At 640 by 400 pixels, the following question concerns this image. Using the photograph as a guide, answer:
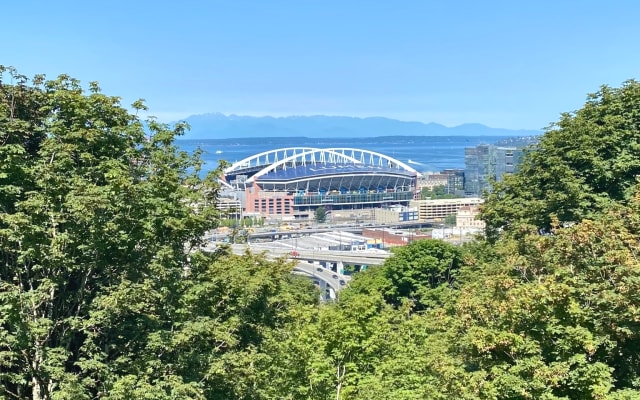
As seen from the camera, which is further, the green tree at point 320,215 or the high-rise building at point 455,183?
the high-rise building at point 455,183

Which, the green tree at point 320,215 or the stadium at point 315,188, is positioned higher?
the stadium at point 315,188

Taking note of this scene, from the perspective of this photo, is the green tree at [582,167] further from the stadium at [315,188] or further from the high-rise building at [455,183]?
the high-rise building at [455,183]

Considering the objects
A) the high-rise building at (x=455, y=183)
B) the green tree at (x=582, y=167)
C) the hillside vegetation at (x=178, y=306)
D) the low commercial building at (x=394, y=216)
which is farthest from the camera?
the high-rise building at (x=455, y=183)

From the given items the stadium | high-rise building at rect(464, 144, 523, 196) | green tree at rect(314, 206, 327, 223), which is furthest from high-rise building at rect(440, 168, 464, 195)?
green tree at rect(314, 206, 327, 223)

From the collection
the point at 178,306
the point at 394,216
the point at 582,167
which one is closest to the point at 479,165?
the point at 394,216

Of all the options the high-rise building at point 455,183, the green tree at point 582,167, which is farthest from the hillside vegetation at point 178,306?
the high-rise building at point 455,183

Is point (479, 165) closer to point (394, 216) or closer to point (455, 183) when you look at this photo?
point (455, 183)

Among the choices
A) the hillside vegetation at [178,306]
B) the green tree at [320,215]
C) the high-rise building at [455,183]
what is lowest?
the green tree at [320,215]

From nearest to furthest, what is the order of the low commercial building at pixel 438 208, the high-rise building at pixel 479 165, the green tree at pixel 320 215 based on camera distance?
the low commercial building at pixel 438 208
the green tree at pixel 320 215
the high-rise building at pixel 479 165
